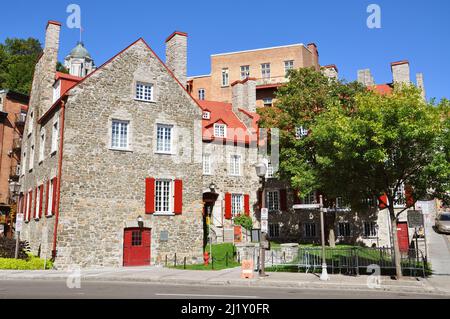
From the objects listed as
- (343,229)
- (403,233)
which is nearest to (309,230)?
(343,229)

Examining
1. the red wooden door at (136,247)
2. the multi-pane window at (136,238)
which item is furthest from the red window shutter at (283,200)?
the multi-pane window at (136,238)

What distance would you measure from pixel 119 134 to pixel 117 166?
6.26 ft

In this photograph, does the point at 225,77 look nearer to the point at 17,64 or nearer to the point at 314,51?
the point at 314,51

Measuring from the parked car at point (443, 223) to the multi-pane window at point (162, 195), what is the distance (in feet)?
69.4

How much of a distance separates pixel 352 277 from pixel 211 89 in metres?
39.7

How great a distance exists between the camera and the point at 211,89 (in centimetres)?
5291

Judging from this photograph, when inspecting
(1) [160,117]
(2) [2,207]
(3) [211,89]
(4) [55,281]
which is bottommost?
(4) [55,281]

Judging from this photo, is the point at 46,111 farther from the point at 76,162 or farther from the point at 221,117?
→ the point at 221,117

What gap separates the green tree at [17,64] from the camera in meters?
48.4

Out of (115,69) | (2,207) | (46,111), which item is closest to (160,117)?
(115,69)

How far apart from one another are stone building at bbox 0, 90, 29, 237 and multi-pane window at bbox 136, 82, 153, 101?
1981cm

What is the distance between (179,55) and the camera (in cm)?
2767

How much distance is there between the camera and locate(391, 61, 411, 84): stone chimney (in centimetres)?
3503
